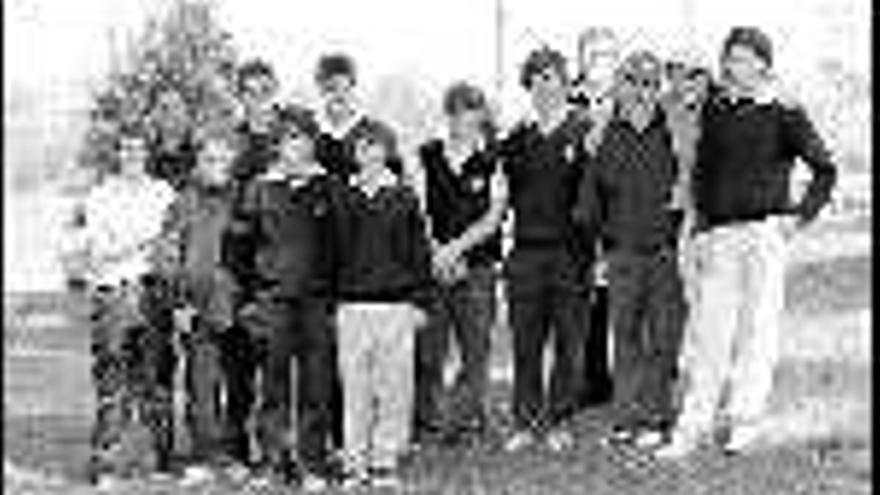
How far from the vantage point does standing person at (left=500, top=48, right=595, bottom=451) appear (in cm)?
943

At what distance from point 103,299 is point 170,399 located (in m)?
0.53

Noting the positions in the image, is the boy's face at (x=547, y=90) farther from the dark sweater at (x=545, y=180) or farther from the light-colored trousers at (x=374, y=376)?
the light-colored trousers at (x=374, y=376)

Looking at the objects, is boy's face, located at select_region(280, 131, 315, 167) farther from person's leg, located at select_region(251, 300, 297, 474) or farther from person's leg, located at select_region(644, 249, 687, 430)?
person's leg, located at select_region(644, 249, 687, 430)

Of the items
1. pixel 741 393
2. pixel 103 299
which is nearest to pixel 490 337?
pixel 741 393

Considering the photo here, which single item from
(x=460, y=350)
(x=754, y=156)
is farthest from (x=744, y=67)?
(x=460, y=350)

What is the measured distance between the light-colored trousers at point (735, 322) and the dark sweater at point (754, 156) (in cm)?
11

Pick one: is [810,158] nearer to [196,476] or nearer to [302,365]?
[302,365]

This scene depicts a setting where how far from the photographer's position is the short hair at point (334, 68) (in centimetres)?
841

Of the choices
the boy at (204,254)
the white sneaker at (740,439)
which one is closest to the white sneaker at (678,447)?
the white sneaker at (740,439)

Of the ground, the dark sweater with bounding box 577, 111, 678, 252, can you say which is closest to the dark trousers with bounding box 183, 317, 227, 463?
the ground

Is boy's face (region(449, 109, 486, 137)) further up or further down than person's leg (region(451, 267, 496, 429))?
further up

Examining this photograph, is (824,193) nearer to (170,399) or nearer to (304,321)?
(304,321)

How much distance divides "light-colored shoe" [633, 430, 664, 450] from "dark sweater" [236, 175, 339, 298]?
5.50 ft

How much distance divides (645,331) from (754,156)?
98 centimetres
